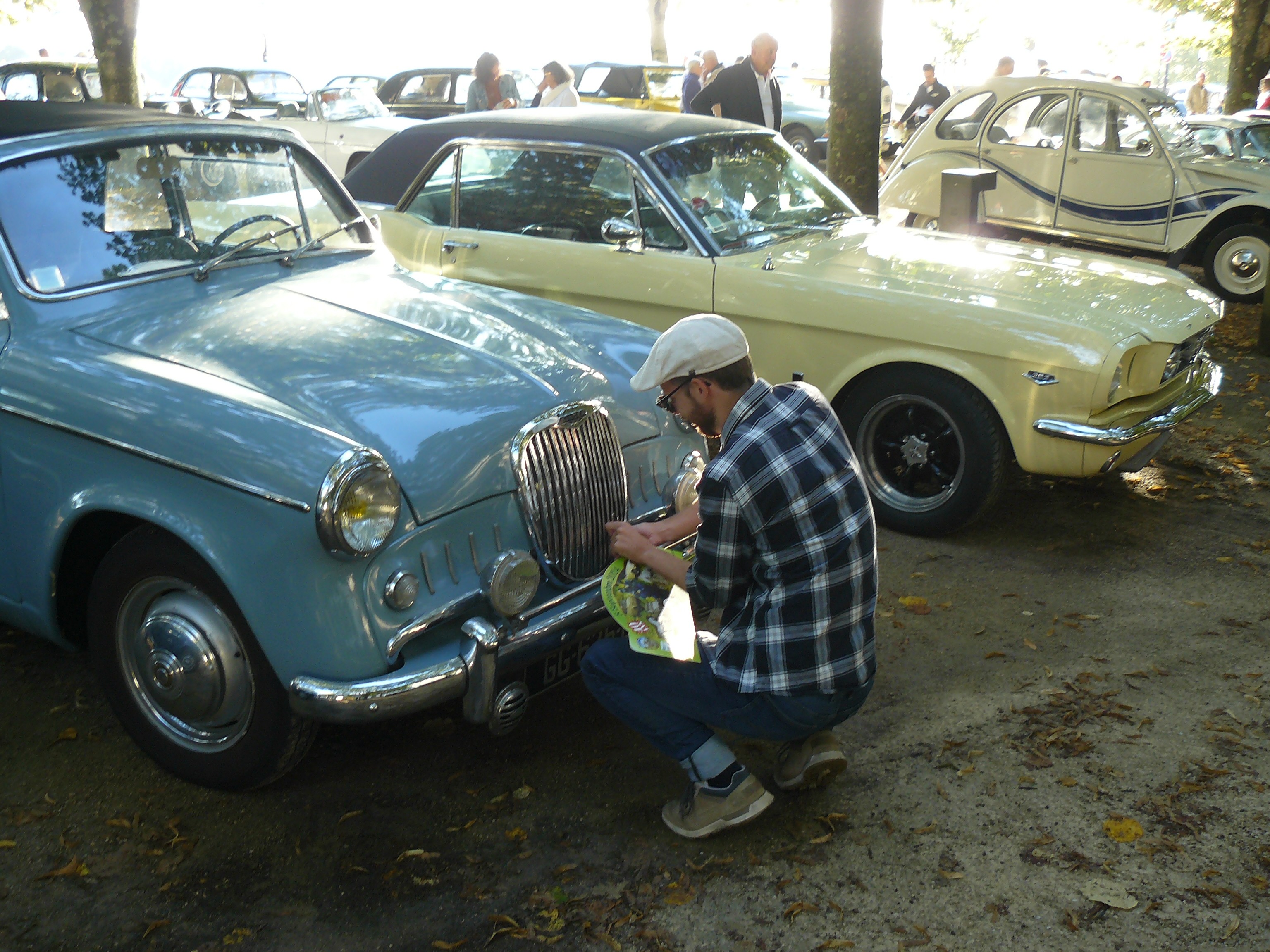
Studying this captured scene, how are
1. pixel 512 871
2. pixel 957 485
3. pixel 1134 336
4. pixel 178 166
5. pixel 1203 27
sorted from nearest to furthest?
pixel 512 871 < pixel 178 166 < pixel 1134 336 < pixel 957 485 < pixel 1203 27

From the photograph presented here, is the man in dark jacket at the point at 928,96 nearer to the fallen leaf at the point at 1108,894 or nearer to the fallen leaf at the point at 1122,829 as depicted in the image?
the fallen leaf at the point at 1122,829

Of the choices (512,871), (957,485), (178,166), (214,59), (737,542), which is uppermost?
(214,59)

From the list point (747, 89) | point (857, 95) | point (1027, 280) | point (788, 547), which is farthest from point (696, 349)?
point (747, 89)

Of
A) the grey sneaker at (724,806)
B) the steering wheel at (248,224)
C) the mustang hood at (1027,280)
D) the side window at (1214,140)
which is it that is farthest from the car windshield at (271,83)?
the grey sneaker at (724,806)

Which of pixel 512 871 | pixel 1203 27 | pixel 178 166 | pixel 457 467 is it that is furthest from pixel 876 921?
pixel 1203 27

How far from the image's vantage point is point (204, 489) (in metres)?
2.98

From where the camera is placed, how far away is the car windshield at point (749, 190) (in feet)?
18.2

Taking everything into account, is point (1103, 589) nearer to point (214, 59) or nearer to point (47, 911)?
point (47, 911)

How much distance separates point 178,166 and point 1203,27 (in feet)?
142

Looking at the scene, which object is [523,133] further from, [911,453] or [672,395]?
[672,395]

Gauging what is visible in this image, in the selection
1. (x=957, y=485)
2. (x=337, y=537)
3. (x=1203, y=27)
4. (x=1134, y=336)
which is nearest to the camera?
(x=337, y=537)

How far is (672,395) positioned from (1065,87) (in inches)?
347

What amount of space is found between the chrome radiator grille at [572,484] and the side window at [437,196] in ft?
10.5

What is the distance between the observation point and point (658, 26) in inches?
1105
